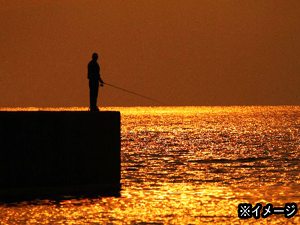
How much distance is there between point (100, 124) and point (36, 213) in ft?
17.2

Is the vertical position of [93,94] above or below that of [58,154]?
above

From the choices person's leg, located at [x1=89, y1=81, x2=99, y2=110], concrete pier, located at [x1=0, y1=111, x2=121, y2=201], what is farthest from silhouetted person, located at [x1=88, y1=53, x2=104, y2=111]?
concrete pier, located at [x1=0, y1=111, x2=121, y2=201]

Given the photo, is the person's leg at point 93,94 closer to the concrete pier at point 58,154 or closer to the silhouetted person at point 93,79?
the silhouetted person at point 93,79

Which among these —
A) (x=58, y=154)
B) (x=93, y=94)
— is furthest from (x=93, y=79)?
(x=58, y=154)

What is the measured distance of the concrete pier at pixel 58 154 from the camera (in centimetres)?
2411

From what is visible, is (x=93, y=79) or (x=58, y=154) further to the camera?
(x=93, y=79)

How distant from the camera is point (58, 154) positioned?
2477 centimetres

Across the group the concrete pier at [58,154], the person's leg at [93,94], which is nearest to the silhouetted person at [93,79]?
the person's leg at [93,94]

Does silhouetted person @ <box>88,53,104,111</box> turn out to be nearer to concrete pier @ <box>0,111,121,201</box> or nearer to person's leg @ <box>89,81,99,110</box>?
person's leg @ <box>89,81,99,110</box>

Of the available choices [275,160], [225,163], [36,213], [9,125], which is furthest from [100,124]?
[275,160]

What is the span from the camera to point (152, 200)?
24.0 m

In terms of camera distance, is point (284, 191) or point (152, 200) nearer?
point (152, 200)

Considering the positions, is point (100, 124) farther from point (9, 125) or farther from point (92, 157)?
point (9, 125)

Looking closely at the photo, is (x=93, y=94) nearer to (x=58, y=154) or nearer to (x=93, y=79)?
(x=93, y=79)
